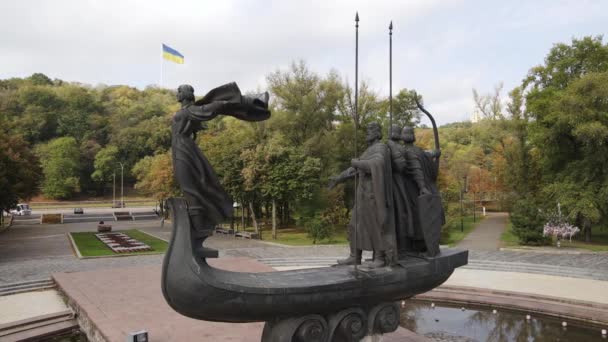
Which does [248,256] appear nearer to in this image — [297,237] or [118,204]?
[297,237]

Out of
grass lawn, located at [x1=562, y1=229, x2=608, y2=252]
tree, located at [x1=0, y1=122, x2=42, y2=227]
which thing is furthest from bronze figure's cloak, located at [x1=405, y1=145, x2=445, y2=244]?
tree, located at [x1=0, y1=122, x2=42, y2=227]

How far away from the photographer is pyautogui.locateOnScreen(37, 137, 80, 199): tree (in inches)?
2579

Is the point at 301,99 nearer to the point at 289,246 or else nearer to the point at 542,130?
Result: the point at 289,246

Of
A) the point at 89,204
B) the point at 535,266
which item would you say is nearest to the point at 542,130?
the point at 535,266

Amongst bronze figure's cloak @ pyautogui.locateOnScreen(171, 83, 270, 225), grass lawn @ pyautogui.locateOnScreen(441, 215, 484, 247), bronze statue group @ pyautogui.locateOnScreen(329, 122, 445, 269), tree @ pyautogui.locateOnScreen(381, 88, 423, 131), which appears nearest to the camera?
bronze figure's cloak @ pyautogui.locateOnScreen(171, 83, 270, 225)

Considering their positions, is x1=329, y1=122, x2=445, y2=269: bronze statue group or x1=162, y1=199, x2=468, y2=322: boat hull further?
x1=329, y1=122, x2=445, y2=269: bronze statue group

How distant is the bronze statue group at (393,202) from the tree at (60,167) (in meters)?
67.5

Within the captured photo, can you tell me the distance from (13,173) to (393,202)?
89.3 feet

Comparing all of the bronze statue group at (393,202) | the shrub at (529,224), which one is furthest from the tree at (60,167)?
the bronze statue group at (393,202)

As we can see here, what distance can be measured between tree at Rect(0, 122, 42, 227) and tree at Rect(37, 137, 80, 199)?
34500 mm

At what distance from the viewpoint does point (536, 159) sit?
34781 millimetres

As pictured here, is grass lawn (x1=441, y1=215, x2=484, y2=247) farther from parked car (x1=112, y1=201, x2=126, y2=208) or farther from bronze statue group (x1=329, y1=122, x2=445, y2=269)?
parked car (x1=112, y1=201, x2=126, y2=208)

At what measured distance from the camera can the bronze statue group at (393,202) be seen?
284 inches

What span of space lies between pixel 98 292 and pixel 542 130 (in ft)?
83.3
